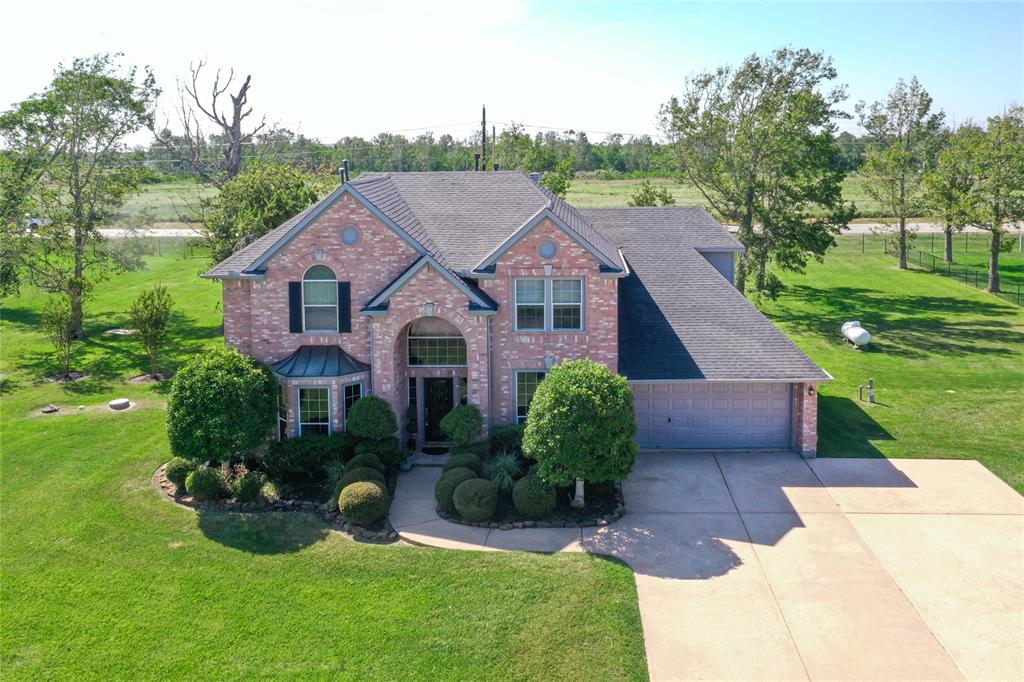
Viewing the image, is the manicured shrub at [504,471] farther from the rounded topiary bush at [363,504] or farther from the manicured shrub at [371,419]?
the rounded topiary bush at [363,504]

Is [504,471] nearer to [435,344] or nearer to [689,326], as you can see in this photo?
[435,344]

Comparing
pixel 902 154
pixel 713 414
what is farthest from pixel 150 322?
pixel 902 154

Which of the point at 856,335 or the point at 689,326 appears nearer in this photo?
the point at 689,326

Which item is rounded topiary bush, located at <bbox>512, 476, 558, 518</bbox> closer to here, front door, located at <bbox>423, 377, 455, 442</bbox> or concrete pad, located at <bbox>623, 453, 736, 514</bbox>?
concrete pad, located at <bbox>623, 453, 736, 514</bbox>

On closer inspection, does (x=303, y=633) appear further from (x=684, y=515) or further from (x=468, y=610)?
(x=684, y=515)

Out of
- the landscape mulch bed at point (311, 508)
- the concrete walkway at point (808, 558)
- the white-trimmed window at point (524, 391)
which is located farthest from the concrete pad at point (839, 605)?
the landscape mulch bed at point (311, 508)

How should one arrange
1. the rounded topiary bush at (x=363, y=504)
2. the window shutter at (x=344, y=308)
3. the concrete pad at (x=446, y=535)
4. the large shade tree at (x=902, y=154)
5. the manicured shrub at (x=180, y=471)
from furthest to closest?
the large shade tree at (x=902, y=154) < the window shutter at (x=344, y=308) < the manicured shrub at (x=180, y=471) < the rounded topiary bush at (x=363, y=504) < the concrete pad at (x=446, y=535)

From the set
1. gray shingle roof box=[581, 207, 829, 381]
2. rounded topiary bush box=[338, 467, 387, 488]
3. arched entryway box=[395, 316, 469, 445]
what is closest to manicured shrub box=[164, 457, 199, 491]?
rounded topiary bush box=[338, 467, 387, 488]
